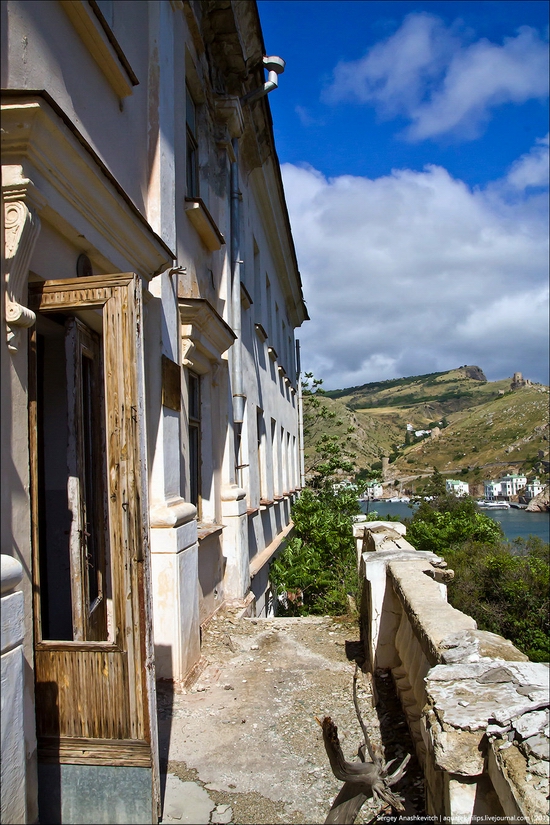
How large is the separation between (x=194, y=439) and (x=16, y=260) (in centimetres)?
408

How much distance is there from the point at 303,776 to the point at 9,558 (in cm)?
203

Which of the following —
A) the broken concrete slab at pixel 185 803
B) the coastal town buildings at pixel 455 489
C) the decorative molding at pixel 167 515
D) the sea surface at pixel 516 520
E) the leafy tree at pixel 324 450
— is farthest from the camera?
the sea surface at pixel 516 520

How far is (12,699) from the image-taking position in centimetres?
211

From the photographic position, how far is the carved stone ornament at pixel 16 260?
2.34m

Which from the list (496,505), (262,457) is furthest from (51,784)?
(496,505)

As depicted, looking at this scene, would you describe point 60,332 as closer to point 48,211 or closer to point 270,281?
point 48,211

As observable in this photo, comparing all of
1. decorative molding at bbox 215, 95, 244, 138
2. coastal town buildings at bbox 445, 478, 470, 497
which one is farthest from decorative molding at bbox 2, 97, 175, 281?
coastal town buildings at bbox 445, 478, 470, 497

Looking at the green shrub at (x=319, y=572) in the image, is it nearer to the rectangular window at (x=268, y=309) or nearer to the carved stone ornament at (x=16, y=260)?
the rectangular window at (x=268, y=309)

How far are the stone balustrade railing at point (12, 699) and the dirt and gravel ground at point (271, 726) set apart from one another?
0.86m

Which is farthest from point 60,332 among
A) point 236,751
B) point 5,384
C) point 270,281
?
point 270,281

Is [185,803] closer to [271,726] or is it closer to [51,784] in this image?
[51,784]

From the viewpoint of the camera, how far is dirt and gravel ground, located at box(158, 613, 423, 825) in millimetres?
2902

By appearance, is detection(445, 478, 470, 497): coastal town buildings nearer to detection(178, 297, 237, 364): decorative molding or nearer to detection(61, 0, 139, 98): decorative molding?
detection(178, 297, 237, 364): decorative molding

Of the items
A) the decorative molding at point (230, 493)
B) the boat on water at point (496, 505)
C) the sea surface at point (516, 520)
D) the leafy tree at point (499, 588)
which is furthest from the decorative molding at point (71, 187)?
the boat on water at point (496, 505)
